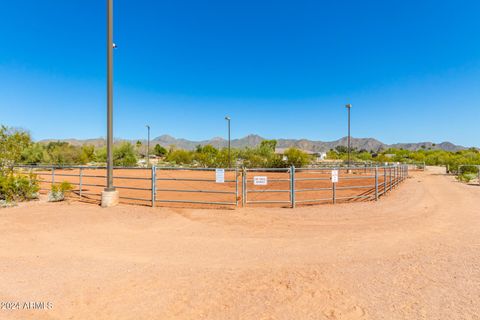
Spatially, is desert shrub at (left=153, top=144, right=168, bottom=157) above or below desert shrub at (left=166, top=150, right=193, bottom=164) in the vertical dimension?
above

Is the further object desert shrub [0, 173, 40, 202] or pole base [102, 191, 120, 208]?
desert shrub [0, 173, 40, 202]

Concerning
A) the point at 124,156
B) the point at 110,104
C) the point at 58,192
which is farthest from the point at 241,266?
the point at 124,156

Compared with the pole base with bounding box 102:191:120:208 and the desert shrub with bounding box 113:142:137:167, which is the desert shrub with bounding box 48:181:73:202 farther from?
the desert shrub with bounding box 113:142:137:167

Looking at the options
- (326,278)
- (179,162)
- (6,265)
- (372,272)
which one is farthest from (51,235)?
(179,162)

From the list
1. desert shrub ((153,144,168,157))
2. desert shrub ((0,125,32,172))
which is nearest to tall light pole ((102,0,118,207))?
desert shrub ((0,125,32,172))

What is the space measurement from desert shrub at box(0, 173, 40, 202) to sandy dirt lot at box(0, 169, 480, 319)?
3297 millimetres


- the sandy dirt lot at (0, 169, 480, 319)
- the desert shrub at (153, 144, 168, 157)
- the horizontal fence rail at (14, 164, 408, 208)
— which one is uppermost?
the desert shrub at (153, 144, 168, 157)

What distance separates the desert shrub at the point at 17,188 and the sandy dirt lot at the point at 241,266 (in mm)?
3297

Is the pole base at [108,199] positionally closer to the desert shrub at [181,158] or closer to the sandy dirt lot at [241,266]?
the sandy dirt lot at [241,266]

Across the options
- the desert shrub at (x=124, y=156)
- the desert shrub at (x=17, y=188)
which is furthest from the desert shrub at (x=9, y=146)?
the desert shrub at (x=124, y=156)

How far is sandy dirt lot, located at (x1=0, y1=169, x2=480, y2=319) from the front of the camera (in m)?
3.46

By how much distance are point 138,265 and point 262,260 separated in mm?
2308

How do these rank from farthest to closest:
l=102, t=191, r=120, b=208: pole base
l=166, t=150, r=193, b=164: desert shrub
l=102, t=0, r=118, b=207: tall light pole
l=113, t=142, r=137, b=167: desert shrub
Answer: l=166, t=150, r=193, b=164: desert shrub
l=113, t=142, r=137, b=167: desert shrub
l=102, t=0, r=118, b=207: tall light pole
l=102, t=191, r=120, b=208: pole base

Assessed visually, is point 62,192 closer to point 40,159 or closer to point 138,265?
point 138,265
